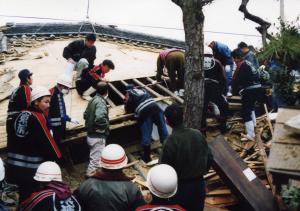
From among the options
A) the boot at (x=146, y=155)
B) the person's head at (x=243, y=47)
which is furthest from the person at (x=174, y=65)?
the boot at (x=146, y=155)

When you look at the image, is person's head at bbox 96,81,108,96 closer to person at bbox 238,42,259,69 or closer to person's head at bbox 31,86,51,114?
person's head at bbox 31,86,51,114

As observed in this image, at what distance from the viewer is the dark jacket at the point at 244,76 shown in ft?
24.1

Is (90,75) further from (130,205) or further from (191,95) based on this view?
(130,205)

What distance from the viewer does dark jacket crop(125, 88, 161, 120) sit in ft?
23.4

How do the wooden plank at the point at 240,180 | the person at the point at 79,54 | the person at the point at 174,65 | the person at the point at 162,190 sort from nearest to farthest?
1. the person at the point at 162,190
2. the wooden plank at the point at 240,180
3. the person at the point at 174,65
4. the person at the point at 79,54

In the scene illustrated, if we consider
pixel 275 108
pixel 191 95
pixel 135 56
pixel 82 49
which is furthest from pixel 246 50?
pixel 135 56

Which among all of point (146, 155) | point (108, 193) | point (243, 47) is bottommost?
point (146, 155)

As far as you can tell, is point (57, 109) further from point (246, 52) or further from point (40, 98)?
point (246, 52)

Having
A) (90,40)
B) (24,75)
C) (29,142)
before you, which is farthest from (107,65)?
(29,142)

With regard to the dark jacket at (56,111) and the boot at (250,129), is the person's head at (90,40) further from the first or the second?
the boot at (250,129)

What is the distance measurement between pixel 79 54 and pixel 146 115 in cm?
264

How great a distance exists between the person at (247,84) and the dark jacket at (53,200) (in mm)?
4616

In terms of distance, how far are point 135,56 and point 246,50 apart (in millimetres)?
6087

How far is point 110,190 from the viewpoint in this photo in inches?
147
